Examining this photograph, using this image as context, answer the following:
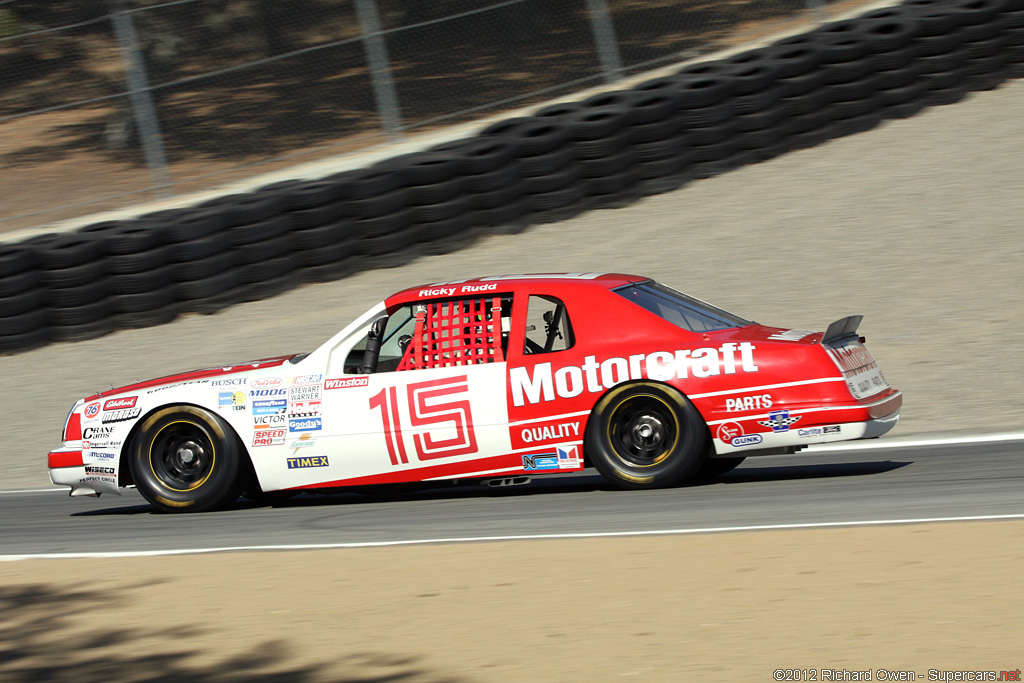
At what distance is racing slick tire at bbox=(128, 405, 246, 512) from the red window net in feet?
4.47

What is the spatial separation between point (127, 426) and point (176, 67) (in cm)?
897

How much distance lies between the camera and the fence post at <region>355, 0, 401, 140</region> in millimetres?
15367

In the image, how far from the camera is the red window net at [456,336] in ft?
24.4

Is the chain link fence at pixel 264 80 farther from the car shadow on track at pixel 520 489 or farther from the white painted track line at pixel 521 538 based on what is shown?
the white painted track line at pixel 521 538

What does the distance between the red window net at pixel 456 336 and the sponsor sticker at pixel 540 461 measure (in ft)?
2.10

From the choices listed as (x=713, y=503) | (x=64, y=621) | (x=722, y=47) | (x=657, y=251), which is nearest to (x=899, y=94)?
(x=722, y=47)

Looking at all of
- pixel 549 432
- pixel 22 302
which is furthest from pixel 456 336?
pixel 22 302

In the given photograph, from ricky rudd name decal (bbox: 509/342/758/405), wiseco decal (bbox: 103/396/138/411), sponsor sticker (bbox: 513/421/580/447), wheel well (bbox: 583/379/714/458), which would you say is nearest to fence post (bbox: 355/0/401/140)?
wiseco decal (bbox: 103/396/138/411)

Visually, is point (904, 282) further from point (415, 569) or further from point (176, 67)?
point (176, 67)

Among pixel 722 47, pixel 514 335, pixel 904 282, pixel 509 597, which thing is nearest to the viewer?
pixel 509 597

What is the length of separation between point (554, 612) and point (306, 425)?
3.09m

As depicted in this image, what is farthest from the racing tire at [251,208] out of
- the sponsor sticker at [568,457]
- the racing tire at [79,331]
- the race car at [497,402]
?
the sponsor sticker at [568,457]

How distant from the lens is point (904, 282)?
1188cm

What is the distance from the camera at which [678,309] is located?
7551 mm
